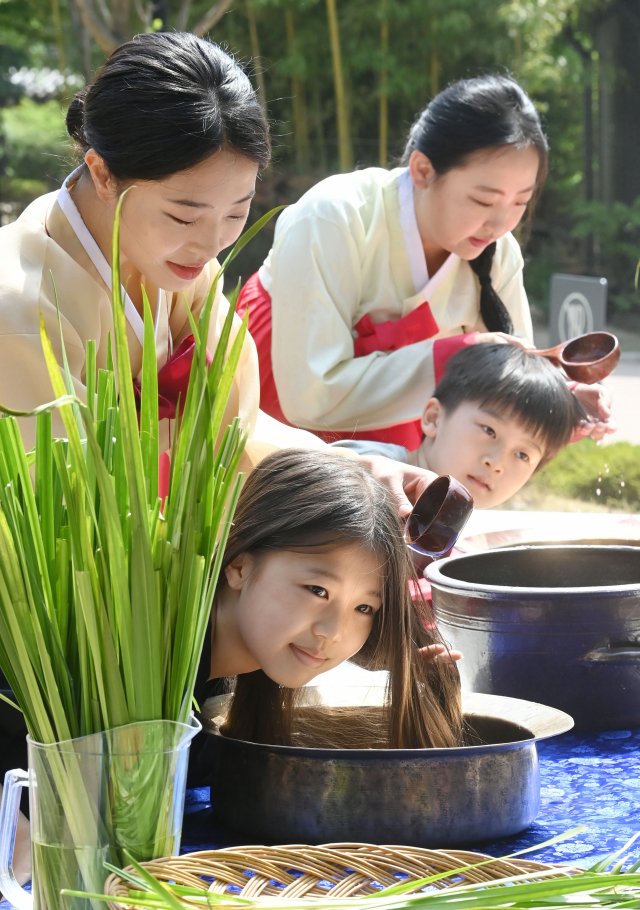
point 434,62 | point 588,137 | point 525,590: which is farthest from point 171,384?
point 588,137

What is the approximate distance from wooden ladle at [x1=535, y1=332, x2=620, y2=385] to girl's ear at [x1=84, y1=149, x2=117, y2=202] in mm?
1146

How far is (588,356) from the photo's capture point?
229 centimetres

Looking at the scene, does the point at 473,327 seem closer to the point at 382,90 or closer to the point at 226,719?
the point at 226,719

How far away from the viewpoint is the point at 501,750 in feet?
3.42

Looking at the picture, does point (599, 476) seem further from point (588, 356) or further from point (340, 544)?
point (340, 544)

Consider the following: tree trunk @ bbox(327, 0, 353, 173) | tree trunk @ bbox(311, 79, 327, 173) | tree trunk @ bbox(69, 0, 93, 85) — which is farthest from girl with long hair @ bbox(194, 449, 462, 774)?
tree trunk @ bbox(311, 79, 327, 173)

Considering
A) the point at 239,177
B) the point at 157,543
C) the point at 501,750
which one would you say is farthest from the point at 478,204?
the point at 157,543

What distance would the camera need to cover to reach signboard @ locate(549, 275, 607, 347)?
16.0 feet

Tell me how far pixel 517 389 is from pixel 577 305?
2999 millimetres

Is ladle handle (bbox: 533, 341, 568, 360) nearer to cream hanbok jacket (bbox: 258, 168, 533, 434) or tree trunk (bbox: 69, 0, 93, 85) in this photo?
cream hanbok jacket (bbox: 258, 168, 533, 434)

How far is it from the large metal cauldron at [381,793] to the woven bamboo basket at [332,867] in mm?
161

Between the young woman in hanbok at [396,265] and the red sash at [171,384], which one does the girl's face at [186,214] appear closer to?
the red sash at [171,384]

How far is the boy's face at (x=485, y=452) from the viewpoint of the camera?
2.17m

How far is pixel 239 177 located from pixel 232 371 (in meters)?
0.63
